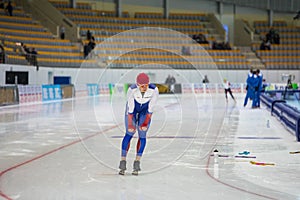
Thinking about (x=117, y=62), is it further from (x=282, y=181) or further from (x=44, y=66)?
(x=282, y=181)

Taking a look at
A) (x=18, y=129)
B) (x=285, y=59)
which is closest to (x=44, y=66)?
(x=18, y=129)

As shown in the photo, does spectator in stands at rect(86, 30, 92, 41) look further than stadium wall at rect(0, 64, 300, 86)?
Yes

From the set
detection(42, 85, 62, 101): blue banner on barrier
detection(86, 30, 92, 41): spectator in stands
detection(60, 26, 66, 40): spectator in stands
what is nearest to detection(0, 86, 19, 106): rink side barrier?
detection(42, 85, 62, 101): blue banner on barrier

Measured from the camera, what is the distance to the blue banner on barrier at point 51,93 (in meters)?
27.5

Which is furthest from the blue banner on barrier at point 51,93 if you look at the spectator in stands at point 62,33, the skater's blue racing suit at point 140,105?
the skater's blue racing suit at point 140,105

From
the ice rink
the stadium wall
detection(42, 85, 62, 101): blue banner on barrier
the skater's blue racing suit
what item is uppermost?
the stadium wall

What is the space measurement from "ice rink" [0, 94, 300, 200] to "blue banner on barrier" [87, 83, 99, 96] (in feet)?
67.2

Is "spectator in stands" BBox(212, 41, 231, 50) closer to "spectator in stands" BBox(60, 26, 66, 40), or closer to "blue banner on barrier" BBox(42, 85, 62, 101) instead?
"spectator in stands" BBox(60, 26, 66, 40)

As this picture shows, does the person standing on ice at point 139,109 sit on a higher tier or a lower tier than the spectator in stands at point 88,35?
lower

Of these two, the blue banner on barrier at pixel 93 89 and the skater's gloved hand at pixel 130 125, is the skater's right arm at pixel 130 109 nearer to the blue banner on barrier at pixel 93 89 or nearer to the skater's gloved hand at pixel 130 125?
the skater's gloved hand at pixel 130 125

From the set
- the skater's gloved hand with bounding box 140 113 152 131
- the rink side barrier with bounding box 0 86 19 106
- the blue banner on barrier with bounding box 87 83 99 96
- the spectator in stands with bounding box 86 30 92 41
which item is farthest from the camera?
the spectator in stands with bounding box 86 30 92 41

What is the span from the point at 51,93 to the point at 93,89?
266 inches

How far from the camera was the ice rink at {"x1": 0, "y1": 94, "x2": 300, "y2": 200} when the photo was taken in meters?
5.79

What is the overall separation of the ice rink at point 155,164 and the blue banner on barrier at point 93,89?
20.5 m
